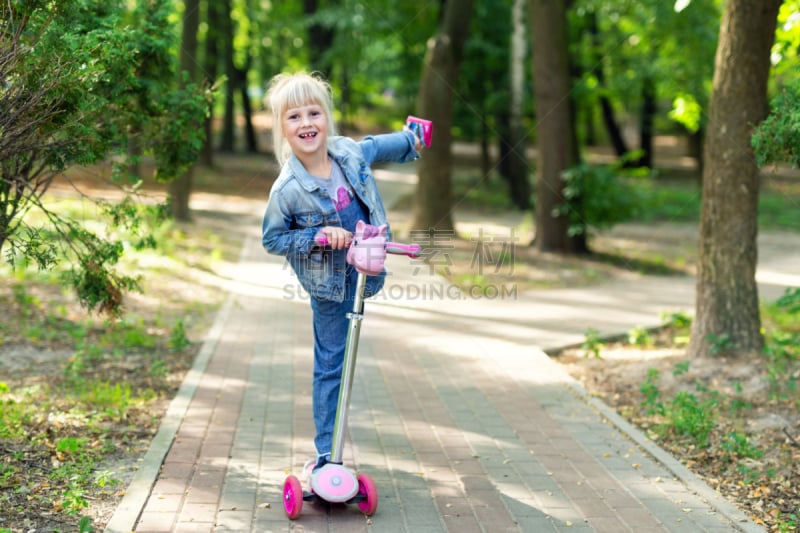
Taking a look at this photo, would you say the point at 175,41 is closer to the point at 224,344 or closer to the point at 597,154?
the point at 224,344

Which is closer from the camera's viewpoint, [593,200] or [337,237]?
[337,237]

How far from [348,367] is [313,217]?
690 millimetres

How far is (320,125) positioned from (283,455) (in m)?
1.90

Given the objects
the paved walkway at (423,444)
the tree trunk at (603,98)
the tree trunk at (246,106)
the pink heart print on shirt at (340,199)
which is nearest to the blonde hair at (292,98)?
the pink heart print on shirt at (340,199)

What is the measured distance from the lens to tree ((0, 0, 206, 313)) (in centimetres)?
409

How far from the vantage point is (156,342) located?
750 centimetres

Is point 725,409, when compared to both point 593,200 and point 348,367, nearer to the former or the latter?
point 348,367

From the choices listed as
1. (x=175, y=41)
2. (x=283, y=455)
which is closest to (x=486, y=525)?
(x=283, y=455)

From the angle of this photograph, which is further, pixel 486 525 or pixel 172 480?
pixel 172 480

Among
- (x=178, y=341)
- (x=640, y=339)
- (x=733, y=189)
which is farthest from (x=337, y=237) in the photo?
(x=640, y=339)

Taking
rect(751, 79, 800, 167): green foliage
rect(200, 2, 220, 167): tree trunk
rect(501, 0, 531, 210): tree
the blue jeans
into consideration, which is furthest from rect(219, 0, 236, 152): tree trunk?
the blue jeans

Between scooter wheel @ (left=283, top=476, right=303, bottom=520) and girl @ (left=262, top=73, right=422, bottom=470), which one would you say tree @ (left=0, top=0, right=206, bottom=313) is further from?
scooter wheel @ (left=283, top=476, right=303, bottom=520)

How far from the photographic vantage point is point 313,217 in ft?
13.4

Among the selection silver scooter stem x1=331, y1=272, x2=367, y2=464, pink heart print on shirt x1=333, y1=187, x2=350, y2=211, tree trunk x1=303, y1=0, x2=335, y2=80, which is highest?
tree trunk x1=303, y1=0, x2=335, y2=80
